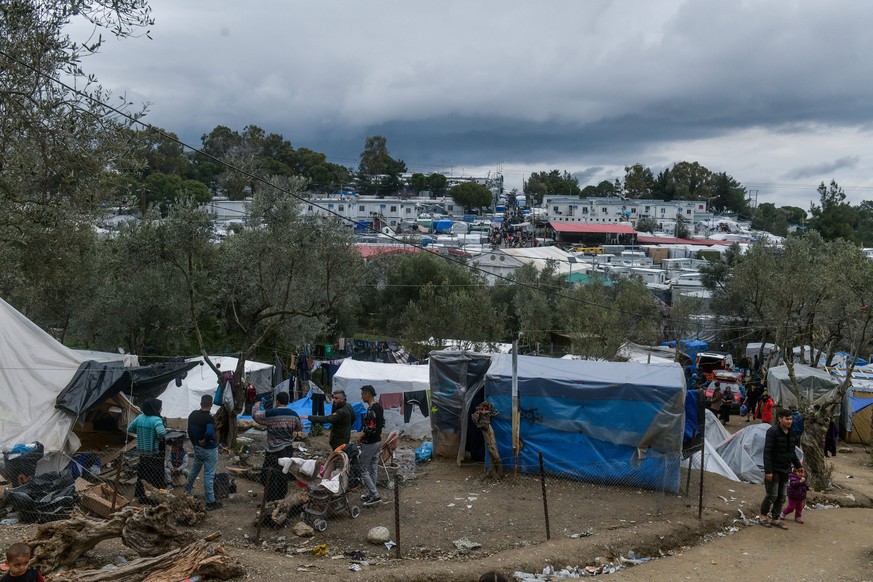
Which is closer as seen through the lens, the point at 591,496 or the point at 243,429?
the point at 591,496

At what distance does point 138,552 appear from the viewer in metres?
7.91

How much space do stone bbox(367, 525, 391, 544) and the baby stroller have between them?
68 cm

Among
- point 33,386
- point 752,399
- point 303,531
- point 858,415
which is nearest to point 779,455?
point 303,531

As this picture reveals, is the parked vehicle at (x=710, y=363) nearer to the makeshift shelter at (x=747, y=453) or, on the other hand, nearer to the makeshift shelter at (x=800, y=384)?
the makeshift shelter at (x=800, y=384)

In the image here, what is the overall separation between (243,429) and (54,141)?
26.2 ft

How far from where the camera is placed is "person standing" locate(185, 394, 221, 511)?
964 cm

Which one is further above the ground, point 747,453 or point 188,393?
point 188,393

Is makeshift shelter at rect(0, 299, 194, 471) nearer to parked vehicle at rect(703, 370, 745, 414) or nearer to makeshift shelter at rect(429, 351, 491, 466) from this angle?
makeshift shelter at rect(429, 351, 491, 466)

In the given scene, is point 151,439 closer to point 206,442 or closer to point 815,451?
point 206,442

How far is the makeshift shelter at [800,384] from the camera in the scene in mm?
21703

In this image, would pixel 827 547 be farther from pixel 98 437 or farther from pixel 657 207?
pixel 657 207

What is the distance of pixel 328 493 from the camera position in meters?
9.19

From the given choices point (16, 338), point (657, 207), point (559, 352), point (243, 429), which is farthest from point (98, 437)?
point (657, 207)

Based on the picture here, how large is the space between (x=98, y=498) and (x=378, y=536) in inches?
145
